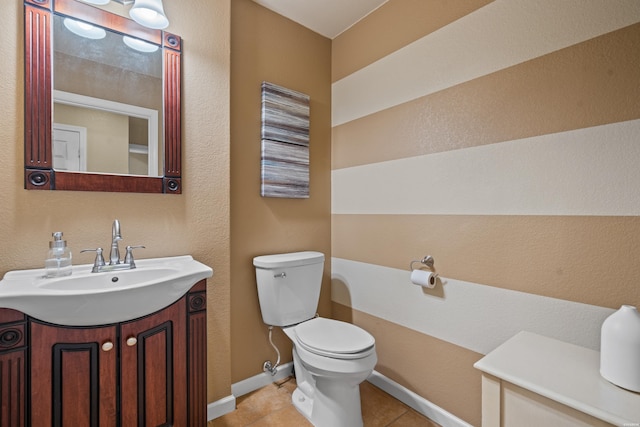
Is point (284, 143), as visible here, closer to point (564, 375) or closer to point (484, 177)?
point (484, 177)

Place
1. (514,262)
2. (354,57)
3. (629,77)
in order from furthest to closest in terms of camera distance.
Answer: (354,57) < (514,262) < (629,77)

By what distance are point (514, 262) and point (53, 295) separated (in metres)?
1.75

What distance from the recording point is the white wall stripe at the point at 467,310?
3.74 feet

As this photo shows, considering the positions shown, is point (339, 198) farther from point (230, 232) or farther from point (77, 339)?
point (77, 339)

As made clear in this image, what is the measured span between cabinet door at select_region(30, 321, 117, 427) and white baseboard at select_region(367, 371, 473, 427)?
1.44 m

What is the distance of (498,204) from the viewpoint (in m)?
1.36

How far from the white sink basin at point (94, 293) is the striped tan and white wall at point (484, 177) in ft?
3.86

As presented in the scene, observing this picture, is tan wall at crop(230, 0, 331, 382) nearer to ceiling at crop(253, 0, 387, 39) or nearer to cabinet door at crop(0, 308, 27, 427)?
ceiling at crop(253, 0, 387, 39)

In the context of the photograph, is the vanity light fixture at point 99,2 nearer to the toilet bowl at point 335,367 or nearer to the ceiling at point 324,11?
the ceiling at point 324,11

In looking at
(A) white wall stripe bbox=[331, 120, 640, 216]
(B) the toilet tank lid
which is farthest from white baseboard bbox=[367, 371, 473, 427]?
(A) white wall stripe bbox=[331, 120, 640, 216]

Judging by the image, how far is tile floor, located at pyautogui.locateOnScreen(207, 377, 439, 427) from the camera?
156 cm

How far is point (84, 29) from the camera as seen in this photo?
1.30m

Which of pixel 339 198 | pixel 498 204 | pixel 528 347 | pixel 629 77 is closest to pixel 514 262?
pixel 498 204

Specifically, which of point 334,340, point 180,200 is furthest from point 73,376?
point 334,340
